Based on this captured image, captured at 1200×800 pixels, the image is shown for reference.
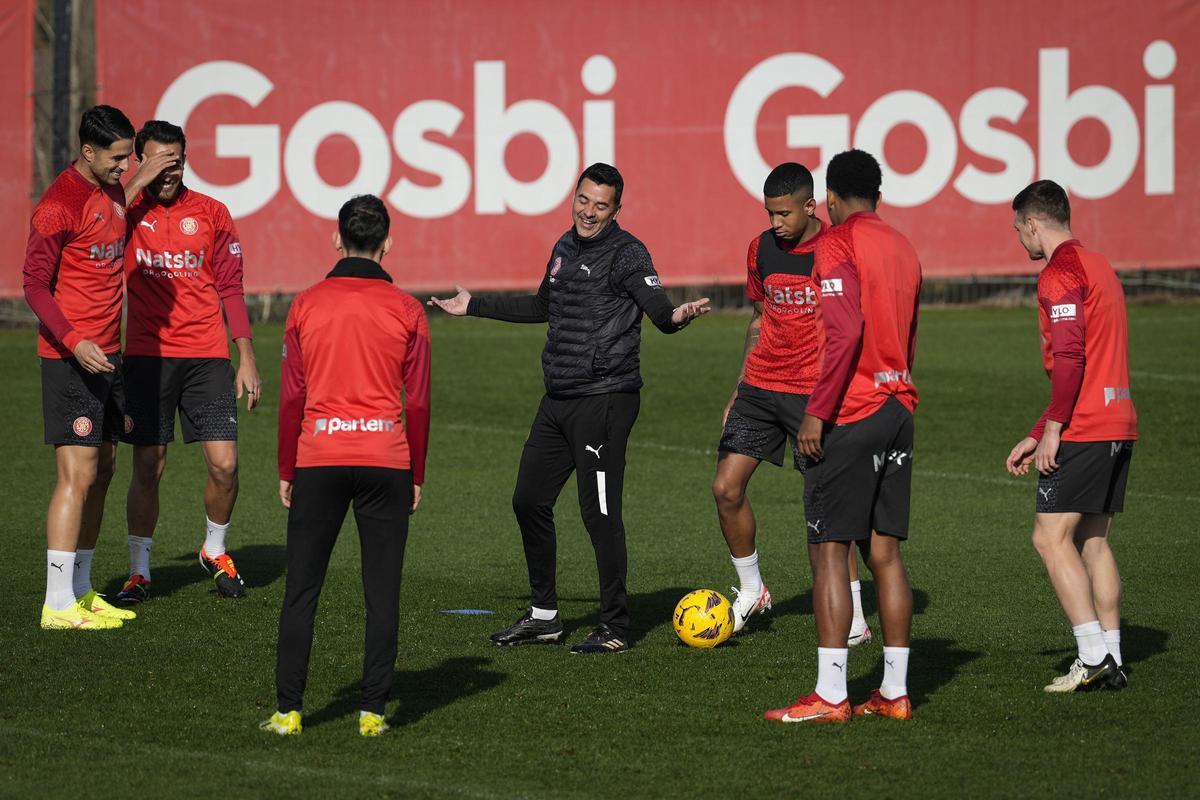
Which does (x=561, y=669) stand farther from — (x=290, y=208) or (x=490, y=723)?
(x=290, y=208)

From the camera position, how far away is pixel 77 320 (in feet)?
27.3

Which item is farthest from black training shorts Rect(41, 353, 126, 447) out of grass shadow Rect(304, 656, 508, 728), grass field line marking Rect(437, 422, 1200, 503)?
grass field line marking Rect(437, 422, 1200, 503)

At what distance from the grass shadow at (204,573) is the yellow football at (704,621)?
2.31 m

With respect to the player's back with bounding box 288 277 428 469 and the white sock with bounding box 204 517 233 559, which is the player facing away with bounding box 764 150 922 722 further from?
the white sock with bounding box 204 517 233 559

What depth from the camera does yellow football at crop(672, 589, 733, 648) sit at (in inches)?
312

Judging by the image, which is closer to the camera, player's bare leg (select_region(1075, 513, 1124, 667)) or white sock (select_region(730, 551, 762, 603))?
player's bare leg (select_region(1075, 513, 1124, 667))

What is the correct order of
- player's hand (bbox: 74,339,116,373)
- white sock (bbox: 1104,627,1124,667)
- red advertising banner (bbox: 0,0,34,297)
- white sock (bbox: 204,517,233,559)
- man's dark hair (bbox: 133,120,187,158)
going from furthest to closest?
1. red advertising banner (bbox: 0,0,34,297)
2. white sock (bbox: 204,517,233,559)
3. man's dark hair (bbox: 133,120,187,158)
4. player's hand (bbox: 74,339,116,373)
5. white sock (bbox: 1104,627,1124,667)

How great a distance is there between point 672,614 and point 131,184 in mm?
3654

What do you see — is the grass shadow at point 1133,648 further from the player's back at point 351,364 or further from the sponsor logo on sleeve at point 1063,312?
the player's back at point 351,364

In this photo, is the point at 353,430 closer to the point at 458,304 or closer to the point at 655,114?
the point at 458,304

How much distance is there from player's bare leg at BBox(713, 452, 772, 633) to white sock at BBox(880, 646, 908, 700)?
1.69m

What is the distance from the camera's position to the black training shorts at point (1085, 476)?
23.2ft

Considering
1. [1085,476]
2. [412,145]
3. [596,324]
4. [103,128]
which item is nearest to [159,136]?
[103,128]

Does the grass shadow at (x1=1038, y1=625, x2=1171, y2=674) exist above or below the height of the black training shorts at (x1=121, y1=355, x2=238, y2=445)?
below
